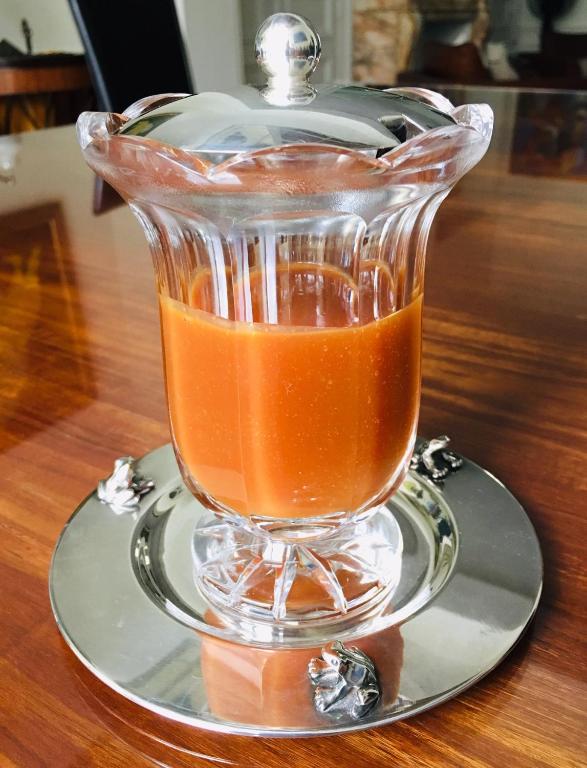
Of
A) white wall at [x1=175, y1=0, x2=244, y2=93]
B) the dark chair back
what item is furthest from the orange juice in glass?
white wall at [x1=175, y1=0, x2=244, y2=93]

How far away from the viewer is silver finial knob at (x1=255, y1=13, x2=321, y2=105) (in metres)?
0.26

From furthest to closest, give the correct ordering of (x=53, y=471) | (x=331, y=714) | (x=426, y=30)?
(x=426, y=30) → (x=53, y=471) → (x=331, y=714)

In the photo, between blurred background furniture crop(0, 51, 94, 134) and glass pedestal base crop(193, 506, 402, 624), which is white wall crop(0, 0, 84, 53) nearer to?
blurred background furniture crop(0, 51, 94, 134)

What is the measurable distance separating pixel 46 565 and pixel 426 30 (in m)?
3.21

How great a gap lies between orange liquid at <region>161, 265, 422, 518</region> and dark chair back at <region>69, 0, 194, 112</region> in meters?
Answer: 1.05

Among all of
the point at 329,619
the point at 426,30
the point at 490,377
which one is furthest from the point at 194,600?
the point at 426,30

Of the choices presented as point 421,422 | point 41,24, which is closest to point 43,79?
point 41,24

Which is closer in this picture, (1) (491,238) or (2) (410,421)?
(2) (410,421)

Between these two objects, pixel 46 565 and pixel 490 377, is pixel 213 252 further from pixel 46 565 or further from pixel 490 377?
pixel 490 377

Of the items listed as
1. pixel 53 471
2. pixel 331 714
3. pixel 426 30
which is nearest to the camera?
pixel 331 714

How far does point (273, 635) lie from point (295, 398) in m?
0.09

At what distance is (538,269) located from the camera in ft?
2.05

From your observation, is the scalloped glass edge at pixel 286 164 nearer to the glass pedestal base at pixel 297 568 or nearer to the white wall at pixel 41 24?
the glass pedestal base at pixel 297 568

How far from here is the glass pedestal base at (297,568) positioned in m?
0.29
